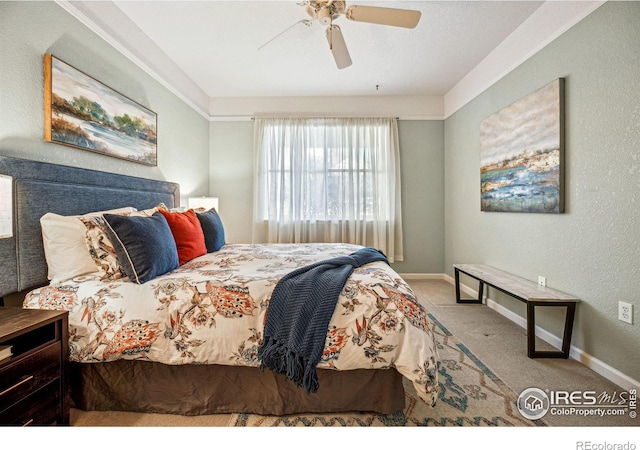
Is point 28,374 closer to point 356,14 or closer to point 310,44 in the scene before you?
point 356,14

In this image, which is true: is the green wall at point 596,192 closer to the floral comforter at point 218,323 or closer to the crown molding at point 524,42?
the crown molding at point 524,42

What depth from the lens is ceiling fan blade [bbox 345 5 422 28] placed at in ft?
6.44

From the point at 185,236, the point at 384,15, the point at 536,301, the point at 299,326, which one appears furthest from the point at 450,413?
the point at 384,15

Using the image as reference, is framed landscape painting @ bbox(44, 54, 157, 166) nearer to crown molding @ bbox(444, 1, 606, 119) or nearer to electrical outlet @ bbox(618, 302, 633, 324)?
crown molding @ bbox(444, 1, 606, 119)

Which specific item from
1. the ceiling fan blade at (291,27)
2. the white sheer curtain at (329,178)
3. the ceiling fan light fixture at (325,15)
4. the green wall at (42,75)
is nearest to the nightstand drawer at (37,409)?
the green wall at (42,75)

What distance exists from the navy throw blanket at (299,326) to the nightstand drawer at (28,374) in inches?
35.6

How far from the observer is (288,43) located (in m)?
3.01

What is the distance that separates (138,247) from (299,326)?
990 millimetres

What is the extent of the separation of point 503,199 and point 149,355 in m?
3.12

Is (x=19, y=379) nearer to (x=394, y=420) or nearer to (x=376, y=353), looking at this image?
(x=376, y=353)

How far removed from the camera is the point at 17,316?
137 centimetres

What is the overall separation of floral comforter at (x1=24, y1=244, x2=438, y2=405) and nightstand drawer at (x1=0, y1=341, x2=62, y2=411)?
137mm

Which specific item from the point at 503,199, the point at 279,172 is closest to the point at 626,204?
the point at 503,199

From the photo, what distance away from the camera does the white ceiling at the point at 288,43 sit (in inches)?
A: 97.1
